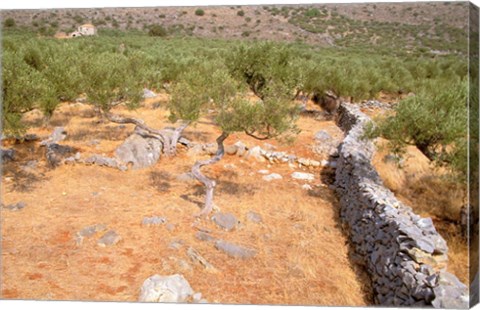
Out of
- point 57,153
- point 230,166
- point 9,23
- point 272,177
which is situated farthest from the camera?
point 230,166

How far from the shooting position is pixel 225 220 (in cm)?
930

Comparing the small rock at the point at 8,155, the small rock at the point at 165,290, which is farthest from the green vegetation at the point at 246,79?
the small rock at the point at 165,290

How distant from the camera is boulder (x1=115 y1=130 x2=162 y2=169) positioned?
42.7ft

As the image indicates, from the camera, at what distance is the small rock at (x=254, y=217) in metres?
9.59

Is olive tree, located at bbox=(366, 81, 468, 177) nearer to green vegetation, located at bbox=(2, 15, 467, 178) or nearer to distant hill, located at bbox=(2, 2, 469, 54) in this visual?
green vegetation, located at bbox=(2, 15, 467, 178)

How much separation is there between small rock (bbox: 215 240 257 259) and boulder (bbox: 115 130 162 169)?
236 inches

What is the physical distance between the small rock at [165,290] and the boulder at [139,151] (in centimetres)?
713

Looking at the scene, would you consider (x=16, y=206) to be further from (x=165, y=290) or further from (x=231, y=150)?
(x=231, y=150)

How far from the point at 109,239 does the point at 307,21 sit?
10.1m

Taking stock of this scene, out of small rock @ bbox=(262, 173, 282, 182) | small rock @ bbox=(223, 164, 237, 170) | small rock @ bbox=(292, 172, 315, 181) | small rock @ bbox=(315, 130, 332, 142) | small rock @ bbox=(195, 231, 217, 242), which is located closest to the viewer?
small rock @ bbox=(195, 231, 217, 242)

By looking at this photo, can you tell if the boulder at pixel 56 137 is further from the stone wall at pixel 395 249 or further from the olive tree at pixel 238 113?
the stone wall at pixel 395 249

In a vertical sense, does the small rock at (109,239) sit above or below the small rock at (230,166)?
above

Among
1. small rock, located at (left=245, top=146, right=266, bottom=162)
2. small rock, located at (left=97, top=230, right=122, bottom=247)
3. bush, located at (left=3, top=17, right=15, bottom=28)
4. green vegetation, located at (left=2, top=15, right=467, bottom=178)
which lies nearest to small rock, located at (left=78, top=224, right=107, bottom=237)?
small rock, located at (left=97, top=230, right=122, bottom=247)

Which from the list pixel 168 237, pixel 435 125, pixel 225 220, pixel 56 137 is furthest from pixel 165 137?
pixel 435 125
